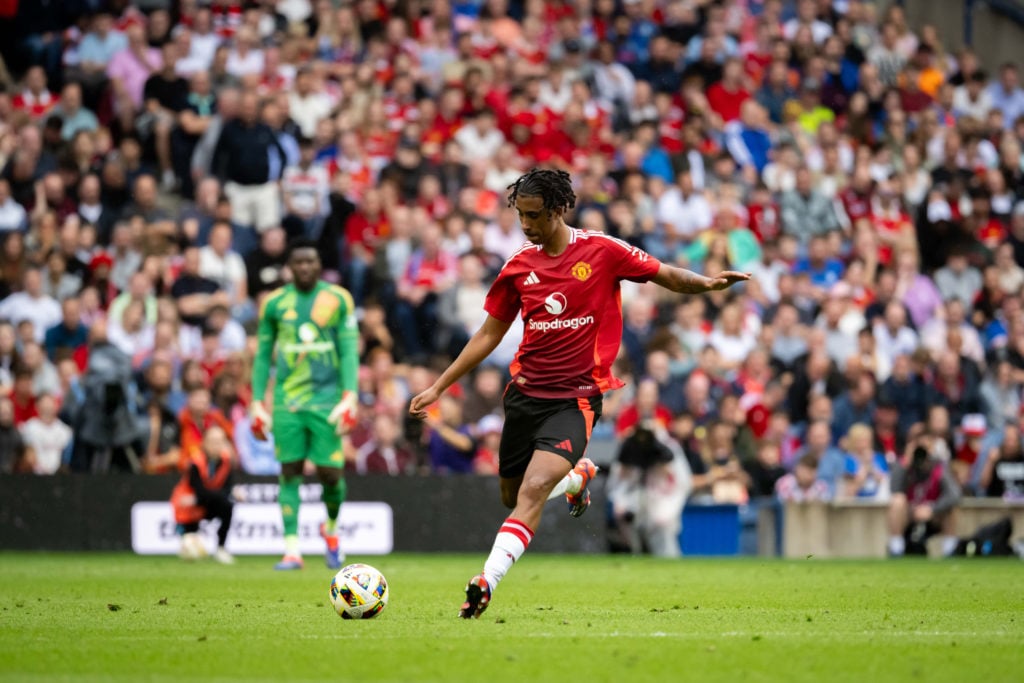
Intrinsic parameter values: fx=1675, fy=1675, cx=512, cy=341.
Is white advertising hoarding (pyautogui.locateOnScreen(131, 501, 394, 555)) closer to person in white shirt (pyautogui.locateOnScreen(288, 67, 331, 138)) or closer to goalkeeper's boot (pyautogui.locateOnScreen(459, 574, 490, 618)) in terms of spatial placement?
person in white shirt (pyautogui.locateOnScreen(288, 67, 331, 138))

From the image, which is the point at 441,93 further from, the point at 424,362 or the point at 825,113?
the point at 825,113

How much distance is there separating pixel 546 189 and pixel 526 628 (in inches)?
100

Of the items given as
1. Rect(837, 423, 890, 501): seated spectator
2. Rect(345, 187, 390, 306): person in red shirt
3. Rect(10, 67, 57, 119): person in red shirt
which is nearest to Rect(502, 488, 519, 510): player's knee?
Rect(837, 423, 890, 501): seated spectator

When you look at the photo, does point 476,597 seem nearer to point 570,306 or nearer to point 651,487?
point 570,306

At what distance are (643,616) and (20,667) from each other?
3.97m

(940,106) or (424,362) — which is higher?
(940,106)

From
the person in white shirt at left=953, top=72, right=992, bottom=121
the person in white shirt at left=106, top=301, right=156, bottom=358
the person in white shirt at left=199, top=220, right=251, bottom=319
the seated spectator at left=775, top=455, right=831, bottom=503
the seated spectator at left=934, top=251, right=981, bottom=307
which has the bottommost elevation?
the seated spectator at left=775, top=455, right=831, bottom=503

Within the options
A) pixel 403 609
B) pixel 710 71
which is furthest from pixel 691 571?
pixel 710 71

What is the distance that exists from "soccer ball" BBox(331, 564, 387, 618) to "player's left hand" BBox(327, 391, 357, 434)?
5090 mm

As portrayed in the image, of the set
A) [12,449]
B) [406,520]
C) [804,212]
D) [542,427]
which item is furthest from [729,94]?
[542,427]

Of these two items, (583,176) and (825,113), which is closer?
(583,176)

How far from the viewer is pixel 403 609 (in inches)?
412

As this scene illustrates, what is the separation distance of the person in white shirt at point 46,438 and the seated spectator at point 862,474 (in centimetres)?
911

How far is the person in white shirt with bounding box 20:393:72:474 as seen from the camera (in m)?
18.7
